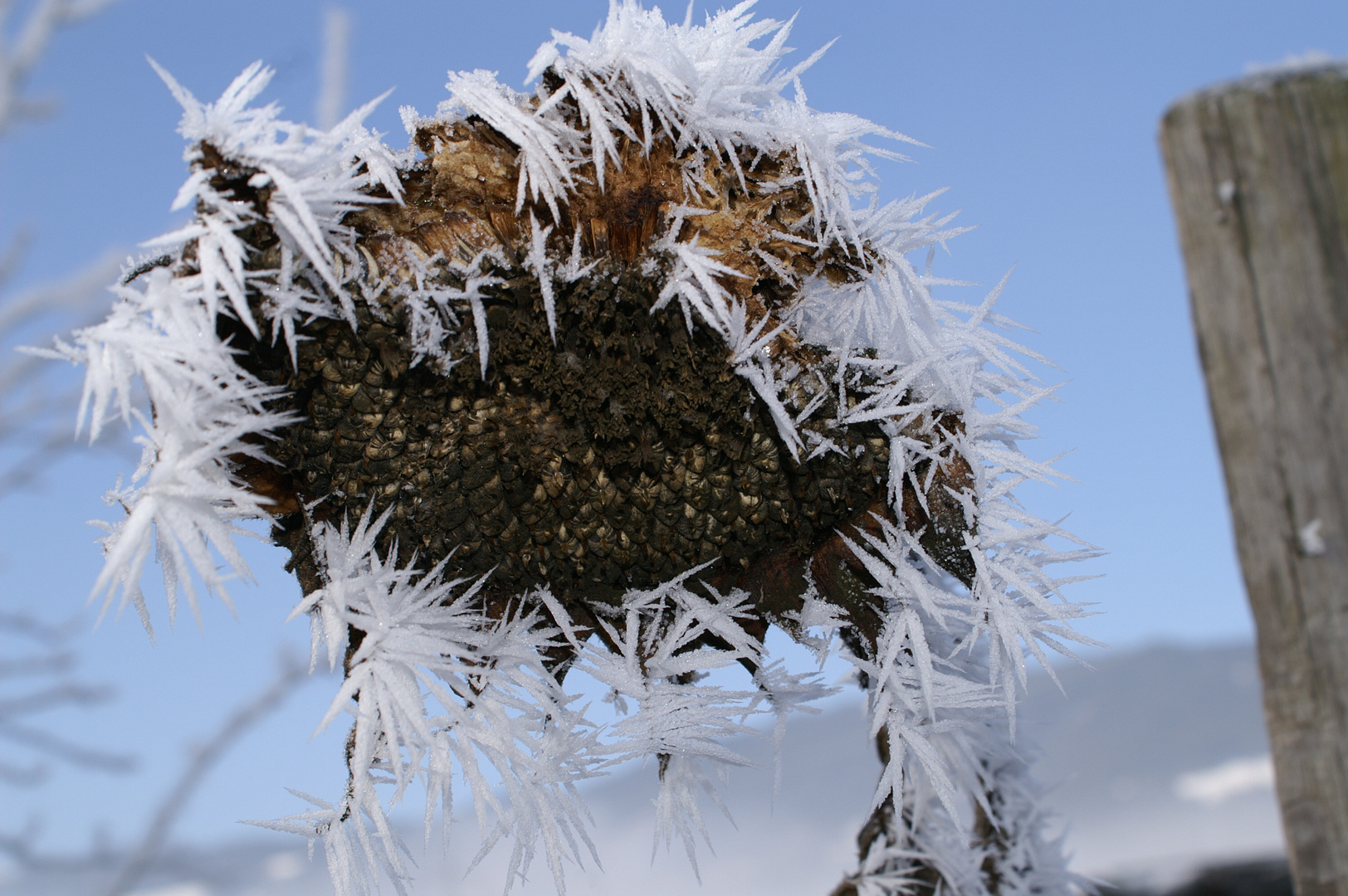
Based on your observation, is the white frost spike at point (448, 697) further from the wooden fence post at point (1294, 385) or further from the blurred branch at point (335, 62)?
the blurred branch at point (335, 62)

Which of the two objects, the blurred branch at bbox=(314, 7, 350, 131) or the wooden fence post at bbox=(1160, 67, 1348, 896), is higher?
the blurred branch at bbox=(314, 7, 350, 131)

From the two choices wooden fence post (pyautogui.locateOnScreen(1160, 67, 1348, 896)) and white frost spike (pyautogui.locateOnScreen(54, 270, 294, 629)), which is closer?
wooden fence post (pyautogui.locateOnScreen(1160, 67, 1348, 896))

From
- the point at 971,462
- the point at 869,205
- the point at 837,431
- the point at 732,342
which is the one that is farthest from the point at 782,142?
the point at 971,462

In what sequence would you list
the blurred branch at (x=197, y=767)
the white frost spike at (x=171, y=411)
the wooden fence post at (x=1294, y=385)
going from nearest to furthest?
the wooden fence post at (x=1294, y=385) < the white frost spike at (x=171, y=411) < the blurred branch at (x=197, y=767)

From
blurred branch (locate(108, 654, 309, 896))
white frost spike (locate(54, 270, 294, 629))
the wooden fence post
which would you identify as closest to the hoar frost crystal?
white frost spike (locate(54, 270, 294, 629))

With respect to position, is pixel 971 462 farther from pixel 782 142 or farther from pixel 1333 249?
pixel 1333 249

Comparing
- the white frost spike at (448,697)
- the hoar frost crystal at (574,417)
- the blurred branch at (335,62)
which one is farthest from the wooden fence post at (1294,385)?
the blurred branch at (335,62)

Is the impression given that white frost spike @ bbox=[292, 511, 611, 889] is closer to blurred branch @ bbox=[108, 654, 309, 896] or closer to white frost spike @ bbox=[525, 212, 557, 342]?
white frost spike @ bbox=[525, 212, 557, 342]
